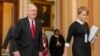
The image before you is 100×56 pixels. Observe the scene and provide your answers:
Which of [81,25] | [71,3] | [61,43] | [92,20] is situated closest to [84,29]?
[81,25]

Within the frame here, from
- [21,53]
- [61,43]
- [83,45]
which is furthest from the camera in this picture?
[61,43]

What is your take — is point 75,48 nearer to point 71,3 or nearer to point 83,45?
point 83,45

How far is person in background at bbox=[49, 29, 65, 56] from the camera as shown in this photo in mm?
10508

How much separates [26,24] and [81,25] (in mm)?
1190

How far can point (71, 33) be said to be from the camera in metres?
5.66

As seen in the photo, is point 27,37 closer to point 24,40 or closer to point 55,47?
point 24,40

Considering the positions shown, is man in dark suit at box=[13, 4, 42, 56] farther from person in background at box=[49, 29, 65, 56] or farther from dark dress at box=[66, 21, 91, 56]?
person in background at box=[49, 29, 65, 56]

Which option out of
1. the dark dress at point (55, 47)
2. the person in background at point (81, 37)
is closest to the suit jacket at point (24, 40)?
the person in background at point (81, 37)

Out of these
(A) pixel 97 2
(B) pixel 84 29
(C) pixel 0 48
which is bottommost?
(C) pixel 0 48

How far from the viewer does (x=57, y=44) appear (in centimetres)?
1051

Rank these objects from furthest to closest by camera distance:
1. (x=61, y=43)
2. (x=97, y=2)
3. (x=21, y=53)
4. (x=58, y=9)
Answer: (x=58, y=9), (x=61, y=43), (x=97, y=2), (x=21, y=53)

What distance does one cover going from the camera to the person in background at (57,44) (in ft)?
34.5

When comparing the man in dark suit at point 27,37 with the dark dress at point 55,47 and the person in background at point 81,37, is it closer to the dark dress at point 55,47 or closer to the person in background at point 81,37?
the person in background at point 81,37

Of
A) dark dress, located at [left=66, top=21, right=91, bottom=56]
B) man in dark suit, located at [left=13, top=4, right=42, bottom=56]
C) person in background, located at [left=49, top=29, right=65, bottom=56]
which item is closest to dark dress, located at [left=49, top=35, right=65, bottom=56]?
person in background, located at [left=49, top=29, right=65, bottom=56]
